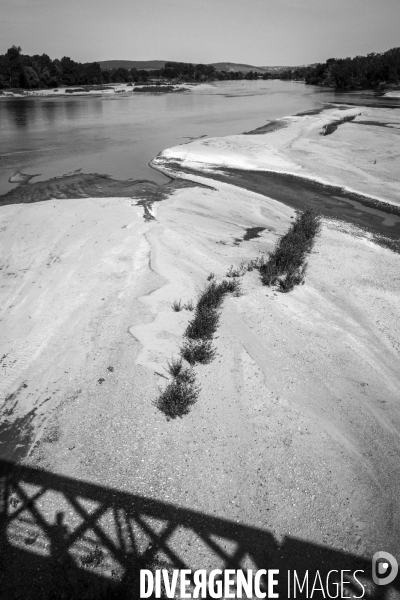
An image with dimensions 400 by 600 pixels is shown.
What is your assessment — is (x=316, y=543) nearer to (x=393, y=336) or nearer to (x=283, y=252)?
(x=393, y=336)

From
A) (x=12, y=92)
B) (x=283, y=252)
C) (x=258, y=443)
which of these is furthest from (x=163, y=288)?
(x=12, y=92)

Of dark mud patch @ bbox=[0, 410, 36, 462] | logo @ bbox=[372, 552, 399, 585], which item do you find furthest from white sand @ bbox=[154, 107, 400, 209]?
dark mud patch @ bbox=[0, 410, 36, 462]

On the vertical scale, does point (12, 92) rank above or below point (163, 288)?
above

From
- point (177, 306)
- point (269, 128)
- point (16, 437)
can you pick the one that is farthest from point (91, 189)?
point (269, 128)

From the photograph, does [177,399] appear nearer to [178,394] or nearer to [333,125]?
[178,394]

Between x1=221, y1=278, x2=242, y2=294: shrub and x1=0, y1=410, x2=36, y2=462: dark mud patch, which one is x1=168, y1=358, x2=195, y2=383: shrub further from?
x1=221, y1=278, x2=242, y2=294: shrub

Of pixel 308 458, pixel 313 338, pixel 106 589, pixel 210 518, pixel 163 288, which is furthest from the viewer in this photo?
pixel 163 288

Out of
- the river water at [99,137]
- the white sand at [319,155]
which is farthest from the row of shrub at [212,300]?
the river water at [99,137]
